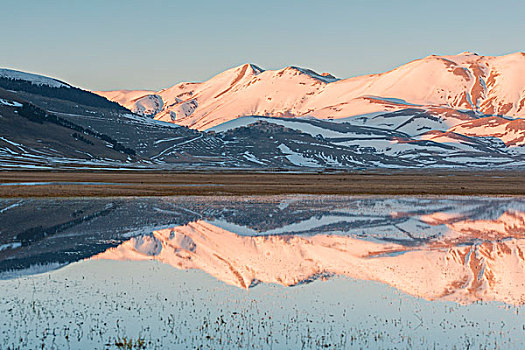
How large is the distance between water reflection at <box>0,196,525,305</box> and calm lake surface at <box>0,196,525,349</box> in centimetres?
12

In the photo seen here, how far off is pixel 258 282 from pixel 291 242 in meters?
11.5

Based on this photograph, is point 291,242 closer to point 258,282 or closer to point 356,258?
point 356,258

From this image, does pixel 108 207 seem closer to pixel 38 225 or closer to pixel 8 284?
pixel 38 225

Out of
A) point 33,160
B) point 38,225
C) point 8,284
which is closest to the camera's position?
point 8,284

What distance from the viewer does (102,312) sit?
18797mm

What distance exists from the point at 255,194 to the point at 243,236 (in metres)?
36.5

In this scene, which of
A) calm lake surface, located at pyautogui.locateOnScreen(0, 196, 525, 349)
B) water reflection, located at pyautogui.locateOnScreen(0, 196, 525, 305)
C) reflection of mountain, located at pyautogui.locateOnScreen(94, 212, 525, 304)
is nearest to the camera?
calm lake surface, located at pyautogui.locateOnScreen(0, 196, 525, 349)

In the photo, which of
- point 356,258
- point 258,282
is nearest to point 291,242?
point 356,258

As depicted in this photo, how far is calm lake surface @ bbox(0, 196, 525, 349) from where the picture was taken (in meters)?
16.9

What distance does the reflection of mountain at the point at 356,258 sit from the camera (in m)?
23.9

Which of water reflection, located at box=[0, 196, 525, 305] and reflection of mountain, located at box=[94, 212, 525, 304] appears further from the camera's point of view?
water reflection, located at box=[0, 196, 525, 305]

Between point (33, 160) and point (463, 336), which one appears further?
point (33, 160)

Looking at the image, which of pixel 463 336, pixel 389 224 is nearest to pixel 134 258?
pixel 463 336

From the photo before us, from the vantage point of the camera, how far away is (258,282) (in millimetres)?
23797
